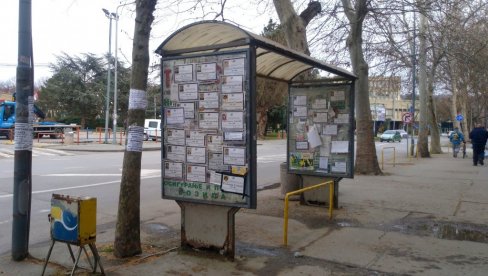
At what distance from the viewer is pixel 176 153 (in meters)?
6.02

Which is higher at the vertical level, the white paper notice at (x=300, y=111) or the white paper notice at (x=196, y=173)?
the white paper notice at (x=300, y=111)

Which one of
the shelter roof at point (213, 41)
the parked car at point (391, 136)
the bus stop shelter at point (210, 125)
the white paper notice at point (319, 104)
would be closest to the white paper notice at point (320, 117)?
the white paper notice at point (319, 104)

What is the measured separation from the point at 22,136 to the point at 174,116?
1.80 meters

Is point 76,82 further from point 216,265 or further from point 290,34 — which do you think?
point 216,265

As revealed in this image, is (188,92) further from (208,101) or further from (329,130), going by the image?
(329,130)

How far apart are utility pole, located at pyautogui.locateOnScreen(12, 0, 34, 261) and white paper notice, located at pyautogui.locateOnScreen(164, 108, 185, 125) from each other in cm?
163

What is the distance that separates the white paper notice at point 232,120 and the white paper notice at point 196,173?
0.61 m

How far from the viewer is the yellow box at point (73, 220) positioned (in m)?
4.89

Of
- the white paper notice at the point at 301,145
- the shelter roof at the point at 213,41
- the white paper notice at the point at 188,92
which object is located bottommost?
the white paper notice at the point at 301,145

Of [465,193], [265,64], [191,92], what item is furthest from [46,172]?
[465,193]

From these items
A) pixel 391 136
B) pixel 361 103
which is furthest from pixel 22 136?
pixel 391 136

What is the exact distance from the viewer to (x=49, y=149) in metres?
27.5

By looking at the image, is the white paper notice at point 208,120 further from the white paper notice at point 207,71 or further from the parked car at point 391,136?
the parked car at point 391,136

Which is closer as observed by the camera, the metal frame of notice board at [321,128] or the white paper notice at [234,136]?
the white paper notice at [234,136]
